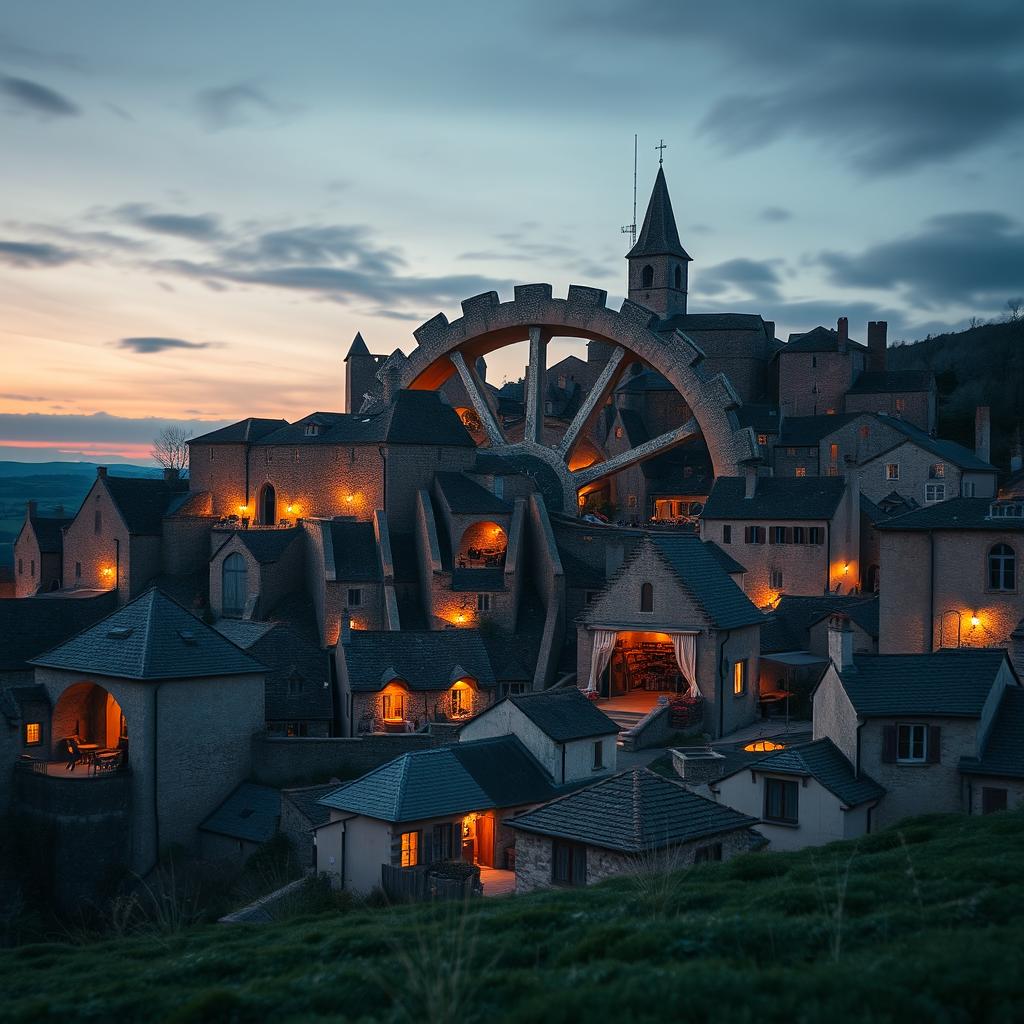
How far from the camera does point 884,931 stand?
1248cm

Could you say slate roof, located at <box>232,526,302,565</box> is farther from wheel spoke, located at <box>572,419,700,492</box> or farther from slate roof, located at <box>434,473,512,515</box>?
wheel spoke, located at <box>572,419,700,492</box>

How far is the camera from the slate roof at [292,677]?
41.4 meters

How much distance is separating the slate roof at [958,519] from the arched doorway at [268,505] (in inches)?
1225

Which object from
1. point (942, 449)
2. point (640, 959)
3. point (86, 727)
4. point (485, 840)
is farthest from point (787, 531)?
point (640, 959)

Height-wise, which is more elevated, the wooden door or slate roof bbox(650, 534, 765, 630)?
slate roof bbox(650, 534, 765, 630)

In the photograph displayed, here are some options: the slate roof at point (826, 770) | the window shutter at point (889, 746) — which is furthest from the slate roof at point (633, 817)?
the window shutter at point (889, 746)

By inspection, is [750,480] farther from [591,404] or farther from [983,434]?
[983,434]

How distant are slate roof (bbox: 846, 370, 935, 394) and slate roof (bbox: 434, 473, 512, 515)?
3295 cm

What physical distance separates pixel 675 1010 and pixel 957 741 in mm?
19674

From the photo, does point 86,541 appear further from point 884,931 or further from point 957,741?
point 884,931

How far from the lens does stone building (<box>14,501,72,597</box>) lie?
5991 centimetres

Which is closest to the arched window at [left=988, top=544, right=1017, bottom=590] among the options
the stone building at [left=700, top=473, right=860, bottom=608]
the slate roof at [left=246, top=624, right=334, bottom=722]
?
the stone building at [left=700, top=473, right=860, bottom=608]

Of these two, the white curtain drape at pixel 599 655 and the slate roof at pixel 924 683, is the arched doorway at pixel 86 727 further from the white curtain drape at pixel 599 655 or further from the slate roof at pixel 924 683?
the slate roof at pixel 924 683

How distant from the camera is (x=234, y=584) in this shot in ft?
174
